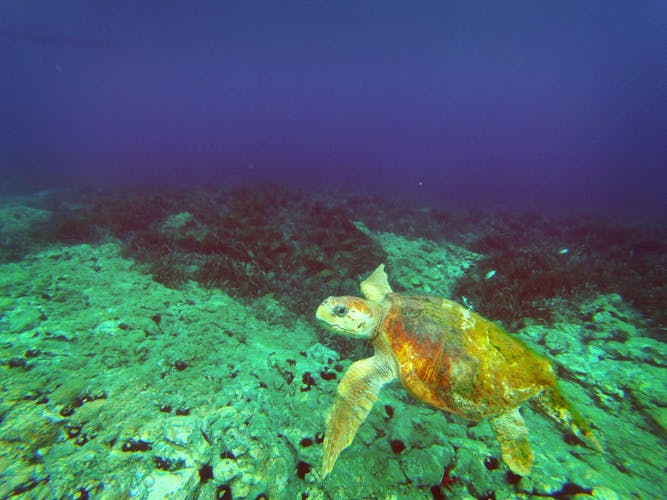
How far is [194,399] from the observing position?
2.72m

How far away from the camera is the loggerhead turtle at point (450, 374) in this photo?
2.26 meters

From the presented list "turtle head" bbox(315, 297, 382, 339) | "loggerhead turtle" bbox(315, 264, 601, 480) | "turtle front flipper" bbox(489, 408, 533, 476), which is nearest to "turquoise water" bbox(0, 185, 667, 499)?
"turtle front flipper" bbox(489, 408, 533, 476)

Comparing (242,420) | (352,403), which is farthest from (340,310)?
(242,420)

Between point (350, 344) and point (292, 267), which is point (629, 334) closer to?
point (350, 344)

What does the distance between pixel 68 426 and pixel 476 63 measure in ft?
311

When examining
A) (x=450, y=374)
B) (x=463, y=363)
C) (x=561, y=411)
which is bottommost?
(x=561, y=411)

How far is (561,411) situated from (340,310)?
2082mm

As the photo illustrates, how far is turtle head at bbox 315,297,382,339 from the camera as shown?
2.73 metres

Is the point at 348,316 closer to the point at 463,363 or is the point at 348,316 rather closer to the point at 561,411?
the point at 463,363

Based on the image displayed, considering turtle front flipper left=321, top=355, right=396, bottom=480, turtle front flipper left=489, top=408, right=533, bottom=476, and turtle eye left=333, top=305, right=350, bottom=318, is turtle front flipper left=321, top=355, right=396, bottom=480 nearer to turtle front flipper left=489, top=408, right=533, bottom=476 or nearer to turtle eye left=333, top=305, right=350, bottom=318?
turtle eye left=333, top=305, right=350, bottom=318

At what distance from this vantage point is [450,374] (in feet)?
7.92

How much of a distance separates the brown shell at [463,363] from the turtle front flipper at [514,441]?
112mm

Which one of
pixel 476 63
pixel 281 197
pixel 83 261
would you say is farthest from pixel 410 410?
pixel 476 63

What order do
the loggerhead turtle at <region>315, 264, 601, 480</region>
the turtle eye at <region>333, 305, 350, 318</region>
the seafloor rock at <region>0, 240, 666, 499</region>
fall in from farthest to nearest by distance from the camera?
the turtle eye at <region>333, 305, 350, 318</region> → the loggerhead turtle at <region>315, 264, 601, 480</region> → the seafloor rock at <region>0, 240, 666, 499</region>
